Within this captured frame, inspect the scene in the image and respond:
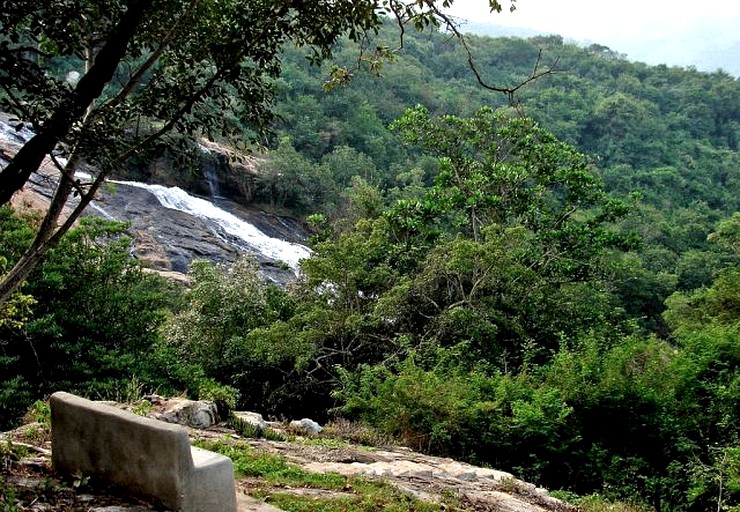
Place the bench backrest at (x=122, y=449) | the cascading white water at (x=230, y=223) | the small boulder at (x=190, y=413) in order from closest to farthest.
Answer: the bench backrest at (x=122, y=449)
the small boulder at (x=190, y=413)
the cascading white water at (x=230, y=223)

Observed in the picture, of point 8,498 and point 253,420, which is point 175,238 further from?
point 8,498

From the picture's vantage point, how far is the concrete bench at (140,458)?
3836mm

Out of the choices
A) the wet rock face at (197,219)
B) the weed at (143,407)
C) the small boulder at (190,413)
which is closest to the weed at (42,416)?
the weed at (143,407)

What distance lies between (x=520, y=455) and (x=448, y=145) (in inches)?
374

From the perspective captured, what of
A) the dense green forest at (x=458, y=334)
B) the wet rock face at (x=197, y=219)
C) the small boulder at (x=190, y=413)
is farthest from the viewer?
the wet rock face at (x=197, y=219)

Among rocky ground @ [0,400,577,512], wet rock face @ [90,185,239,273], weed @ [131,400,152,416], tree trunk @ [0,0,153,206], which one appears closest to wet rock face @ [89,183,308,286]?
wet rock face @ [90,185,239,273]

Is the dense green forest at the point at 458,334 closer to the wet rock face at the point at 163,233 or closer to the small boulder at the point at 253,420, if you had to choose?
the small boulder at the point at 253,420

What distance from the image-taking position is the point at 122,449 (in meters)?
4.06

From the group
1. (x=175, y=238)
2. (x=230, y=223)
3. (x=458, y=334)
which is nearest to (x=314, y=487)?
(x=458, y=334)

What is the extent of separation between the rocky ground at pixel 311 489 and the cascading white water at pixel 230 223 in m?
17.6

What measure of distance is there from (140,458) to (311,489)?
87.1 inches

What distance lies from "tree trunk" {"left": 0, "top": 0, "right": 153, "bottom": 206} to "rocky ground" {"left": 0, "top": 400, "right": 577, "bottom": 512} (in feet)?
5.82

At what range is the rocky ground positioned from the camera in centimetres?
414

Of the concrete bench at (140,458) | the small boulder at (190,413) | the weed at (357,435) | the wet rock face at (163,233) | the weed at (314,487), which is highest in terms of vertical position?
the wet rock face at (163,233)
